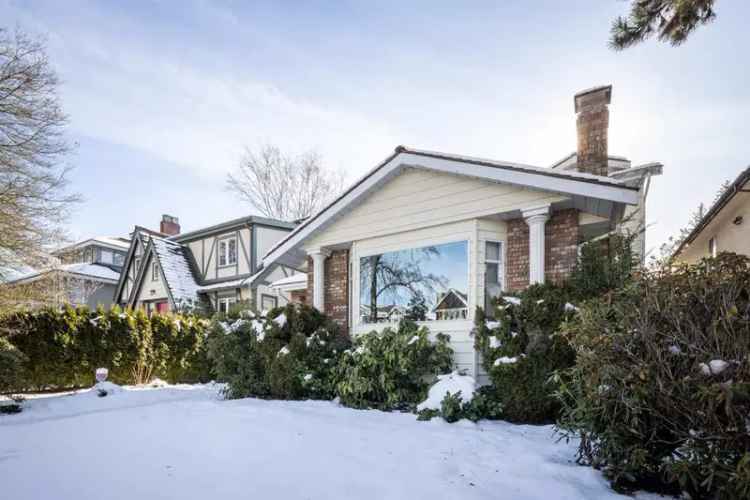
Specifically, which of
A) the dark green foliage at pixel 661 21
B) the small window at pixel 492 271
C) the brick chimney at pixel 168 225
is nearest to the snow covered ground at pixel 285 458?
the small window at pixel 492 271

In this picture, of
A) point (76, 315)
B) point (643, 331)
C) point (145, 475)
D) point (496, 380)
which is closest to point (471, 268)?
point (496, 380)

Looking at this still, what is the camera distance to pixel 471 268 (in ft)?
25.3

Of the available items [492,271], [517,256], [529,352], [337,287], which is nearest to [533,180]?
[517,256]

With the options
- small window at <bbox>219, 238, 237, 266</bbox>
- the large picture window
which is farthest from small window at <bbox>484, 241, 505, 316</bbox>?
small window at <bbox>219, 238, 237, 266</bbox>

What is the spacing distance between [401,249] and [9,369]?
7349mm

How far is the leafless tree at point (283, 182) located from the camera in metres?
26.3

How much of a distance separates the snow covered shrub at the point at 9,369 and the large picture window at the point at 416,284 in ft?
20.7

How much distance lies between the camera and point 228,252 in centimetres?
1956

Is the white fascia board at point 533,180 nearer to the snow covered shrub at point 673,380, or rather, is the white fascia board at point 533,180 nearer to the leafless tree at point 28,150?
the snow covered shrub at point 673,380

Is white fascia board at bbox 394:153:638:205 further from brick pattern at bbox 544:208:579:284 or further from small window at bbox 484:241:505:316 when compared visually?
small window at bbox 484:241:505:316

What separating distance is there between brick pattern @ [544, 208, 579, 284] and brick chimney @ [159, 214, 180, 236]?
22.7 metres

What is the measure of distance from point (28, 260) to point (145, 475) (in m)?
9.44

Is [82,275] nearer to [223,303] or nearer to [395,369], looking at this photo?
[223,303]

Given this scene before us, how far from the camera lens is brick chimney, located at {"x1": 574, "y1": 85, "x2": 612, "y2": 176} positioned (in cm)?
805
